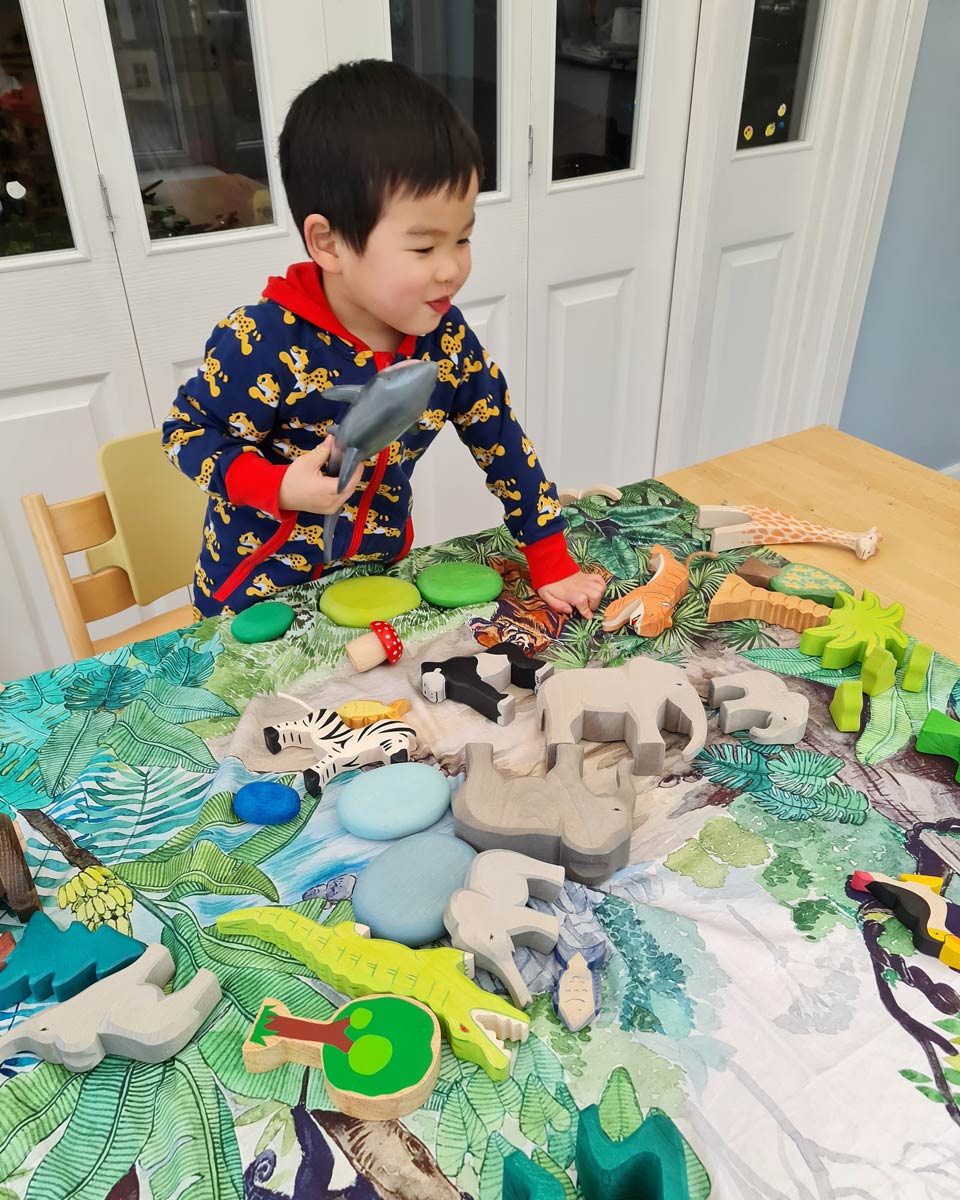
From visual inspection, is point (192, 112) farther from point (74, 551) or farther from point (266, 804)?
point (266, 804)

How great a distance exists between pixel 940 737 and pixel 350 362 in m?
0.60

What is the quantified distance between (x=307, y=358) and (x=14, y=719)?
409 mm

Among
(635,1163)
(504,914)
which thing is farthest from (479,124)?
(635,1163)

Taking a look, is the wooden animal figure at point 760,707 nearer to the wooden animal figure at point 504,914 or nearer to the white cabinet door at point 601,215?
the wooden animal figure at point 504,914

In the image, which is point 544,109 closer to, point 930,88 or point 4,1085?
point 930,88

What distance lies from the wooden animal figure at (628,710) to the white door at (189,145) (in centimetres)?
100

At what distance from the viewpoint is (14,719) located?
745 mm

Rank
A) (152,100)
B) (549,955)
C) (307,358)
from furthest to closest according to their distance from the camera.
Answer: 1. (152,100)
2. (307,358)
3. (549,955)

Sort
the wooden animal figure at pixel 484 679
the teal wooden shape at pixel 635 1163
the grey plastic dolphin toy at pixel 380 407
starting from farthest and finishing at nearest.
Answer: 1. the wooden animal figure at pixel 484 679
2. the grey plastic dolphin toy at pixel 380 407
3. the teal wooden shape at pixel 635 1163

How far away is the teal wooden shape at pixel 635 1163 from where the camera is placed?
410mm

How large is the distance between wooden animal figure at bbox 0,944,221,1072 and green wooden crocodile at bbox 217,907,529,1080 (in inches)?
2.1

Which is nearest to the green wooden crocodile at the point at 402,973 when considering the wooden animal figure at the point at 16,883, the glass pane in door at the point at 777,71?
the wooden animal figure at the point at 16,883

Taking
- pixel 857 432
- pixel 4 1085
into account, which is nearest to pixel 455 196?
pixel 4 1085

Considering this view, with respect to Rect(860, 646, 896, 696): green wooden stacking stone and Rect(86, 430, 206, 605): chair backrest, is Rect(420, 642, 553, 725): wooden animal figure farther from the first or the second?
Rect(86, 430, 206, 605): chair backrest
